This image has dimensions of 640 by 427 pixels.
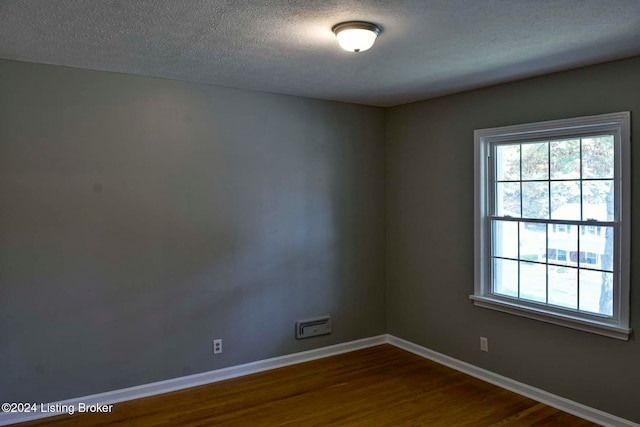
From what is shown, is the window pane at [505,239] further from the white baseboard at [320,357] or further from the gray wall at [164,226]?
the gray wall at [164,226]

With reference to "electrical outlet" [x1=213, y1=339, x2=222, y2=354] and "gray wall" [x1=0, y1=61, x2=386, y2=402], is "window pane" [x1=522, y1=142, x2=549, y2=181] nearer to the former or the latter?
"gray wall" [x1=0, y1=61, x2=386, y2=402]

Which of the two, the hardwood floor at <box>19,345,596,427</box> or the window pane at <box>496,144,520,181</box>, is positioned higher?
the window pane at <box>496,144,520,181</box>

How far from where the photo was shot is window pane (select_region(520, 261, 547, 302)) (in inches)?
139

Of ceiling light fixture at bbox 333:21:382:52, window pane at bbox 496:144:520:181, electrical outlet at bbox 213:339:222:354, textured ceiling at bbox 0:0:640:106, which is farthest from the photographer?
electrical outlet at bbox 213:339:222:354

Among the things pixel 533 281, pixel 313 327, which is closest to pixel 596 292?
pixel 533 281

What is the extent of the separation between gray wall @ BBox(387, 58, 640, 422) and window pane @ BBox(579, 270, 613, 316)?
17 centimetres

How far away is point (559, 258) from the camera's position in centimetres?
343

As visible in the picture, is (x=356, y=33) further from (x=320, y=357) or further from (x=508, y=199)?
(x=320, y=357)

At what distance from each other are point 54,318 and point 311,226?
222 cm

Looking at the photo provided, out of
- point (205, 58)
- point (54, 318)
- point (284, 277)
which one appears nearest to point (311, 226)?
point (284, 277)

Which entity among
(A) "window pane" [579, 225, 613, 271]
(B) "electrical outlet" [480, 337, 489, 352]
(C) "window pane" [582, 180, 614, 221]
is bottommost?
(B) "electrical outlet" [480, 337, 489, 352]

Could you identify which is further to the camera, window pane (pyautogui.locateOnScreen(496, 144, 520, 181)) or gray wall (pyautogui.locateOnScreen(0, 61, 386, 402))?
window pane (pyautogui.locateOnScreen(496, 144, 520, 181))

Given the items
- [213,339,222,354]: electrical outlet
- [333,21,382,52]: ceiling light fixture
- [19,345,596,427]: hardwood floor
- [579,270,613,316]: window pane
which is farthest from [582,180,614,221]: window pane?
[213,339,222,354]: electrical outlet

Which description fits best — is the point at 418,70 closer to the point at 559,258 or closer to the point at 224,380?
the point at 559,258
